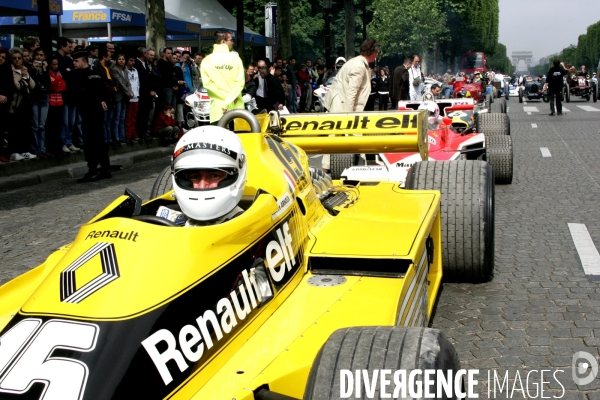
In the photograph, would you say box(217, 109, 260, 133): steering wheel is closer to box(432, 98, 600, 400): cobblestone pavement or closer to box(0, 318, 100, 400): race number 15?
box(432, 98, 600, 400): cobblestone pavement

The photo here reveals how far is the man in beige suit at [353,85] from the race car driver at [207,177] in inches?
227

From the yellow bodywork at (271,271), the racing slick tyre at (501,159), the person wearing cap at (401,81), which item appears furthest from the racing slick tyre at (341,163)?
the person wearing cap at (401,81)

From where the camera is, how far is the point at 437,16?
6356 centimetres

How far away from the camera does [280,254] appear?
3.65m

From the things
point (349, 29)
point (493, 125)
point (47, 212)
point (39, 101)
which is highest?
point (349, 29)

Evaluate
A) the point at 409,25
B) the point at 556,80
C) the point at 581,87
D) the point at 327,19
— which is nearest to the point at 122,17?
the point at 327,19

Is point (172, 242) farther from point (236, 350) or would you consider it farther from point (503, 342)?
point (503, 342)

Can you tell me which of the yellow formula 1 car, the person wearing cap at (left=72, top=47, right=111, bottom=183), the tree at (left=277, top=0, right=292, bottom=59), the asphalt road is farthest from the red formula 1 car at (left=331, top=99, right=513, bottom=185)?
the tree at (left=277, top=0, right=292, bottom=59)

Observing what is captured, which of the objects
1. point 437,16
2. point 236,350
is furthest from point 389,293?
point 437,16

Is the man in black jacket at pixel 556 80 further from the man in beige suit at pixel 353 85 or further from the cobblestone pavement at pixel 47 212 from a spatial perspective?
the man in beige suit at pixel 353 85

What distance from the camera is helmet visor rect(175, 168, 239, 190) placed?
342 centimetres

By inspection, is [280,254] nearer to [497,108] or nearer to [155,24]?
[155,24]

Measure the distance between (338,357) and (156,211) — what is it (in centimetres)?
157

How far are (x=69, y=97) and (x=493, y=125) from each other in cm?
666
